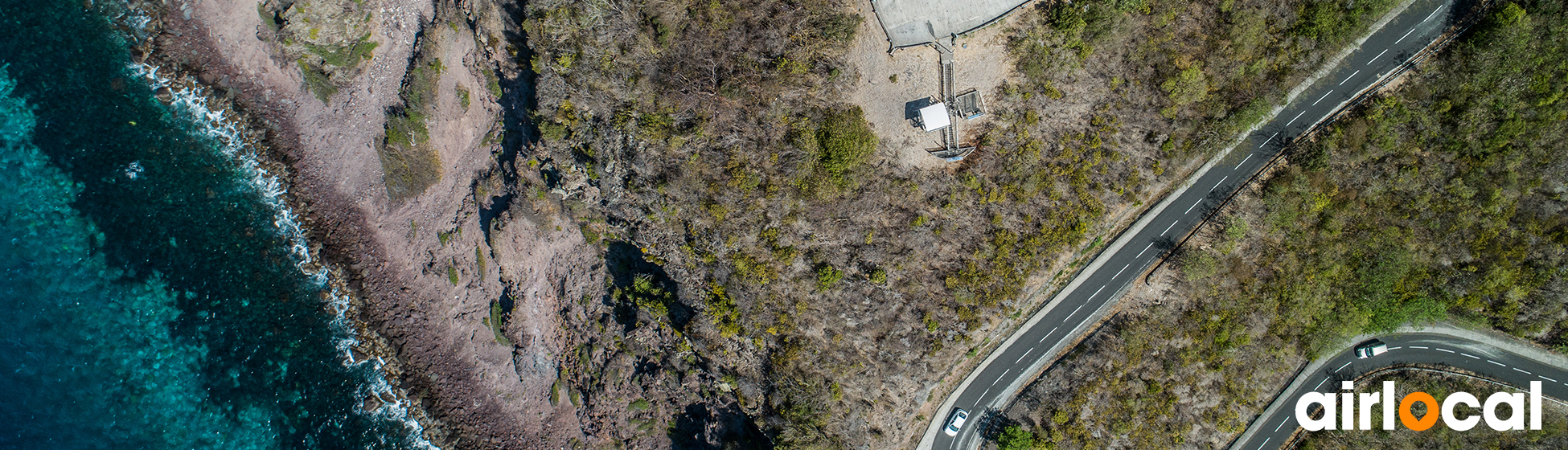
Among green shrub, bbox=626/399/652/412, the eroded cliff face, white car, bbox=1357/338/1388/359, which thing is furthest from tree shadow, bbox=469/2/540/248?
white car, bbox=1357/338/1388/359

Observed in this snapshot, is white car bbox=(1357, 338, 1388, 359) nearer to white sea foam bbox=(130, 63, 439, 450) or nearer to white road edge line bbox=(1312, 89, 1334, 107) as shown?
white road edge line bbox=(1312, 89, 1334, 107)

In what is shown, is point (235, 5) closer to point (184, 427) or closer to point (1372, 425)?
point (184, 427)

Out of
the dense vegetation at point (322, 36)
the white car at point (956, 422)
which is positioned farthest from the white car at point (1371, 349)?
the dense vegetation at point (322, 36)

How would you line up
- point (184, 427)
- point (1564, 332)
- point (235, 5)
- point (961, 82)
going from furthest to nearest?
point (184, 427)
point (235, 5)
point (1564, 332)
point (961, 82)

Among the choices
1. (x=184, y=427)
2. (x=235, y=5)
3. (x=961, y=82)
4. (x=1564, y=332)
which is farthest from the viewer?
(x=184, y=427)

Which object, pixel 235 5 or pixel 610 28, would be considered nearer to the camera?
pixel 610 28

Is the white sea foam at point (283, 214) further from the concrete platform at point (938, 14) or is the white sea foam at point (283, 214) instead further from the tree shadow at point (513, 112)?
the concrete platform at point (938, 14)

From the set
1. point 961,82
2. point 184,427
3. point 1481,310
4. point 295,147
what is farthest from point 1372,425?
point 184,427
